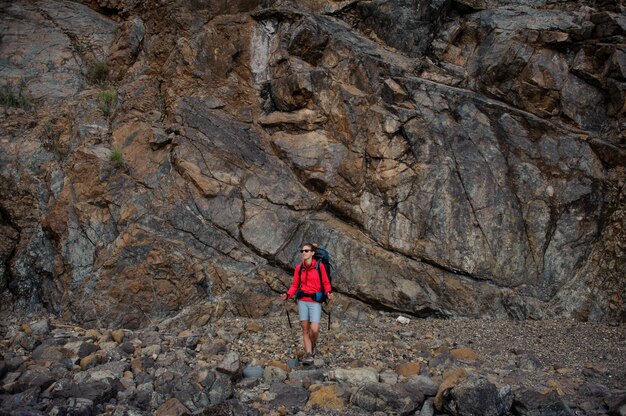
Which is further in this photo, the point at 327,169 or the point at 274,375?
the point at 327,169

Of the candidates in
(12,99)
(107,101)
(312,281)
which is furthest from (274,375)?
(12,99)

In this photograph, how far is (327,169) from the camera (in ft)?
34.6

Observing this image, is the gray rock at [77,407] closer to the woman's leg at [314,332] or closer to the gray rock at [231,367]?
the gray rock at [231,367]

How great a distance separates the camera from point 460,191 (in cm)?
1006

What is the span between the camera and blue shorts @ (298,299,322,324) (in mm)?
7289

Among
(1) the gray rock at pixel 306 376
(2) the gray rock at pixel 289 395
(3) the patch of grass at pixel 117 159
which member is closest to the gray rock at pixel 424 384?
(1) the gray rock at pixel 306 376

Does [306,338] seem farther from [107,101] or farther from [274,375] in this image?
[107,101]

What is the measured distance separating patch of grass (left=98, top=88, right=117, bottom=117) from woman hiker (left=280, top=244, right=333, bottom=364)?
6.57 metres

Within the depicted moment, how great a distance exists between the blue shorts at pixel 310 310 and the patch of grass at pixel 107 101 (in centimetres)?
691

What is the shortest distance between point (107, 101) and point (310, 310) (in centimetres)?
740

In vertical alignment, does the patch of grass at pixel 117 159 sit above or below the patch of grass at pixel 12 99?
below

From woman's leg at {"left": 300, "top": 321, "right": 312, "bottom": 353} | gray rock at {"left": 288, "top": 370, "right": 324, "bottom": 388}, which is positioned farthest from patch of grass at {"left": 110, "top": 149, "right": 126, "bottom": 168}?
gray rock at {"left": 288, "top": 370, "right": 324, "bottom": 388}

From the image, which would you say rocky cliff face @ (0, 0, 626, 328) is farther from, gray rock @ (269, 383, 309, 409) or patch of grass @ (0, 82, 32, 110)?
gray rock @ (269, 383, 309, 409)

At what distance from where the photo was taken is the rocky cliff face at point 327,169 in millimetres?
9461
